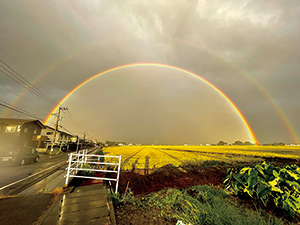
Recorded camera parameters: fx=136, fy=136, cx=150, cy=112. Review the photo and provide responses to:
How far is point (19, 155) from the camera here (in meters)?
14.7

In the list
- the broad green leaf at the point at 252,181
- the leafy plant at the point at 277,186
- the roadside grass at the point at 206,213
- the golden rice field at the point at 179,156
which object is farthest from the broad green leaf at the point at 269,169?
the golden rice field at the point at 179,156

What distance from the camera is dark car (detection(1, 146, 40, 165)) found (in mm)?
13960

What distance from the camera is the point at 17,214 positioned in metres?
4.13

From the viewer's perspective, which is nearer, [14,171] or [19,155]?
[14,171]

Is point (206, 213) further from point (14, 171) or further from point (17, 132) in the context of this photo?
point (17, 132)

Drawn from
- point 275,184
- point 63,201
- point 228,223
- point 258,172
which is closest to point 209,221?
point 228,223

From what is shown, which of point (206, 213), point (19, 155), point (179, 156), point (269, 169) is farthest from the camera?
point (179, 156)

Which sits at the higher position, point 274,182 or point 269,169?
point 269,169

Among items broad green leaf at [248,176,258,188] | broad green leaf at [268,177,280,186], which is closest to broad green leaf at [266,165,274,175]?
broad green leaf at [268,177,280,186]

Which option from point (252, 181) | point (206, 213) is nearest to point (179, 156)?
point (252, 181)

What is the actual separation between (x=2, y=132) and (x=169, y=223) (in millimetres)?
51543

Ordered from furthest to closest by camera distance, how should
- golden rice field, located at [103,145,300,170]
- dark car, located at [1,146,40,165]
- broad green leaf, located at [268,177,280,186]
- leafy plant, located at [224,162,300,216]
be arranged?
golden rice field, located at [103,145,300,170] < dark car, located at [1,146,40,165] < broad green leaf, located at [268,177,280,186] < leafy plant, located at [224,162,300,216]

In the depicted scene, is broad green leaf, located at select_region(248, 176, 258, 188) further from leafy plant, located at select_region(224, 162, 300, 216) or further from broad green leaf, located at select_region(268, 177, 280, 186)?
broad green leaf, located at select_region(268, 177, 280, 186)

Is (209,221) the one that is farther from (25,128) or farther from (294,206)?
(25,128)
